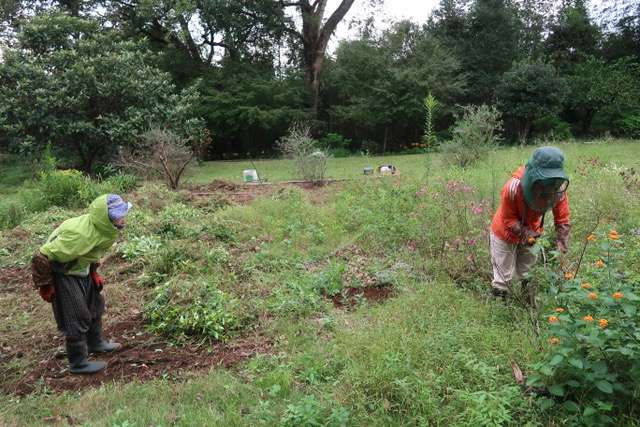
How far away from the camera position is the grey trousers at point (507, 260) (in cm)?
338

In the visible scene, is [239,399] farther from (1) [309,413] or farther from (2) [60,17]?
(2) [60,17]

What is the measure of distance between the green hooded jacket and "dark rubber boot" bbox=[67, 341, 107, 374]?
0.57 metres

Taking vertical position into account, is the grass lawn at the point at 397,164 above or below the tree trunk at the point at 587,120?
below

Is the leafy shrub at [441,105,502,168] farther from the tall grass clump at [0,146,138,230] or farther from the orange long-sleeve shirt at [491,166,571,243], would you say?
the tall grass clump at [0,146,138,230]

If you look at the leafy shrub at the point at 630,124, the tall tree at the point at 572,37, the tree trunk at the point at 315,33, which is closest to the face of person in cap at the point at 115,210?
the tree trunk at the point at 315,33

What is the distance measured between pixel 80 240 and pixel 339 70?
16649mm

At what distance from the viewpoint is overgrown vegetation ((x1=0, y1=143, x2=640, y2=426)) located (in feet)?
7.30

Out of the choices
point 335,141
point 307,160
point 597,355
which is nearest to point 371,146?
point 335,141

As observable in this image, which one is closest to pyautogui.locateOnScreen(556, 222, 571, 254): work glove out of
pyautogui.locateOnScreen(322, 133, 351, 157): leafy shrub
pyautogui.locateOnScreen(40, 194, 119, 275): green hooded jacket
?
pyautogui.locateOnScreen(40, 194, 119, 275): green hooded jacket

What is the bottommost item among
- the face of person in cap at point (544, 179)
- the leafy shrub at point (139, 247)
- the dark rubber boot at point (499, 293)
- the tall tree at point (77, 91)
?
the dark rubber boot at point (499, 293)

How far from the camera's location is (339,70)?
1830cm

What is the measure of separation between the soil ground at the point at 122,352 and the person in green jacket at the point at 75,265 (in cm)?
18

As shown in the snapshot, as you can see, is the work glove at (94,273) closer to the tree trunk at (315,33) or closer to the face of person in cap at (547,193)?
the face of person in cap at (547,193)

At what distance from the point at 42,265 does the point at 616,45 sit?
23955mm
